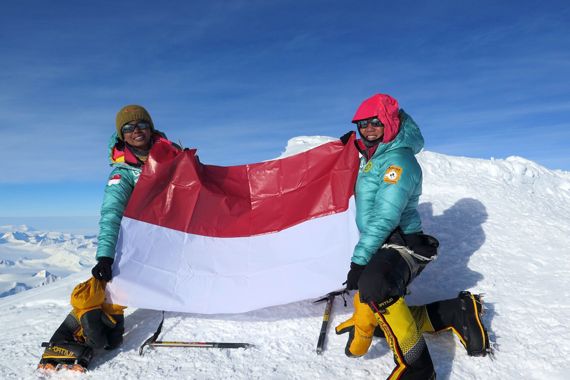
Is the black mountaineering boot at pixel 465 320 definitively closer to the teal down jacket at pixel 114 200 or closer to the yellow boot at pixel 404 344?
the yellow boot at pixel 404 344

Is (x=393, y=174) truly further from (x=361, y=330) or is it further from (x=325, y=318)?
(x=325, y=318)

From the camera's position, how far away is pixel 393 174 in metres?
3.64

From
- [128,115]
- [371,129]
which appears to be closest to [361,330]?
[371,129]

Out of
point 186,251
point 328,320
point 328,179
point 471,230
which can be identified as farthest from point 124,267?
point 471,230

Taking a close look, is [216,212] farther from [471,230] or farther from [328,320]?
[471,230]

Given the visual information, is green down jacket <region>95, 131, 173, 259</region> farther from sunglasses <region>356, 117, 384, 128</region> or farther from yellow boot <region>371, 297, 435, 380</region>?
yellow boot <region>371, 297, 435, 380</region>

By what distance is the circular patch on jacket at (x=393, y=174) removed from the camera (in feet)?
11.8

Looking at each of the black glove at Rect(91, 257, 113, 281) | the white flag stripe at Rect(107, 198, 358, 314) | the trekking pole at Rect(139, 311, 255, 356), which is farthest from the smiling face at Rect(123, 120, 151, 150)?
the trekking pole at Rect(139, 311, 255, 356)

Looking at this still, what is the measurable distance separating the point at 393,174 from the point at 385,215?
0.40 meters

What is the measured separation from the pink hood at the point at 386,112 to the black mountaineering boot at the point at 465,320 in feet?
5.75

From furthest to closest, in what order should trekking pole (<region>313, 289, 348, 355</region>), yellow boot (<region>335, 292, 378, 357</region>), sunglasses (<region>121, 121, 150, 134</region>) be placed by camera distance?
sunglasses (<region>121, 121, 150, 134</region>), trekking pole (<region>313, 289, 348, 355</region>), yellow boot (<region>335, 292, 378, 357</region>)

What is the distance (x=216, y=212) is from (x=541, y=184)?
846cm

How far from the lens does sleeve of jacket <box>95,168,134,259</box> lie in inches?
169

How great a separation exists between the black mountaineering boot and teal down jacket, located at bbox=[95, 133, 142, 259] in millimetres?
3494
